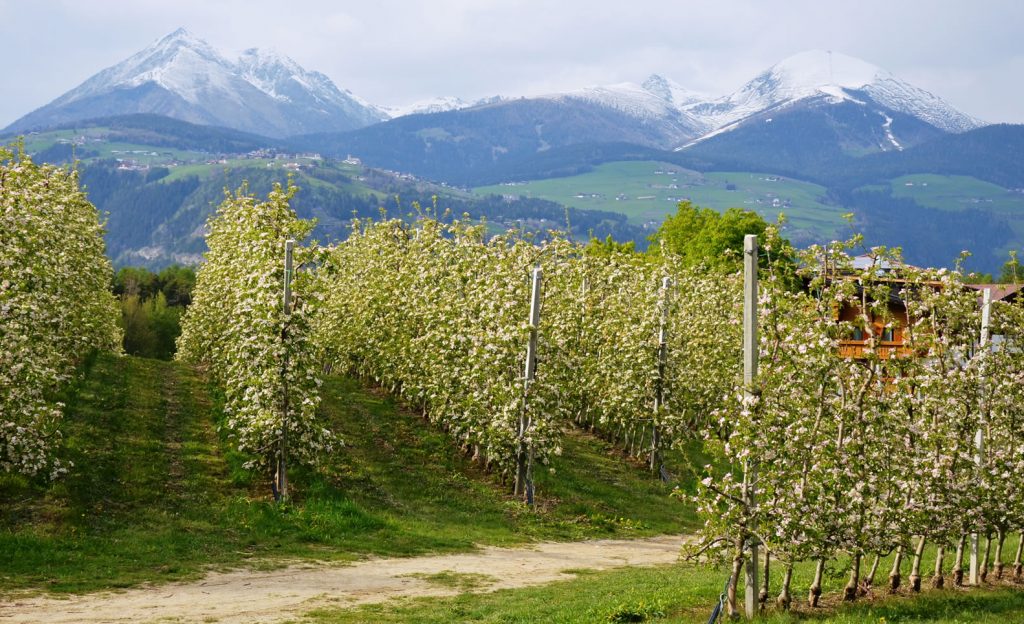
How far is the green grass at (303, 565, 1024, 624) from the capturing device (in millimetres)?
18125

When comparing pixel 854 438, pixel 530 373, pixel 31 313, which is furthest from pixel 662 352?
pixel 31 313

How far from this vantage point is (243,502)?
2797 centimetres

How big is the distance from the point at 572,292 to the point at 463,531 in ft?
57.8

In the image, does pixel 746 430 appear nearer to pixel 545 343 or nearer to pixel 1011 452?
pixel 1011 452

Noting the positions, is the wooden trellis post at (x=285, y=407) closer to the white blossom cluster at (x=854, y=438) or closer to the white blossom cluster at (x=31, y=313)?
the white blossom cluster at (x=31, y=313)

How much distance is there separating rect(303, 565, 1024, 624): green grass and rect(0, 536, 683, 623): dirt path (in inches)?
39.0

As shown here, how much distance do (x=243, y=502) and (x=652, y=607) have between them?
14126 mm

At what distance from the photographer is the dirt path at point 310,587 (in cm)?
1864

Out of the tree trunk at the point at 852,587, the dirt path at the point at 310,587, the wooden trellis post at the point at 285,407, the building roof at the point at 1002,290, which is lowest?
the dirt path at the point at 310,587

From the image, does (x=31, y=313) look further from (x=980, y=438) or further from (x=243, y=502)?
(x=980, y=438)

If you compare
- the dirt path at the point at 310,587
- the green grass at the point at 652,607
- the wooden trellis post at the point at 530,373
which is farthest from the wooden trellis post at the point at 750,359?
the wooden trellis post at the point at 530,373

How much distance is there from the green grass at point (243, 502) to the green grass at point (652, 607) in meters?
5.11

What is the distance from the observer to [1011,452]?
2133 cm

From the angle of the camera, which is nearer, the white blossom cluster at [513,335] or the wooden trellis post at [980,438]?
the wooden trellis post at [980,438]
